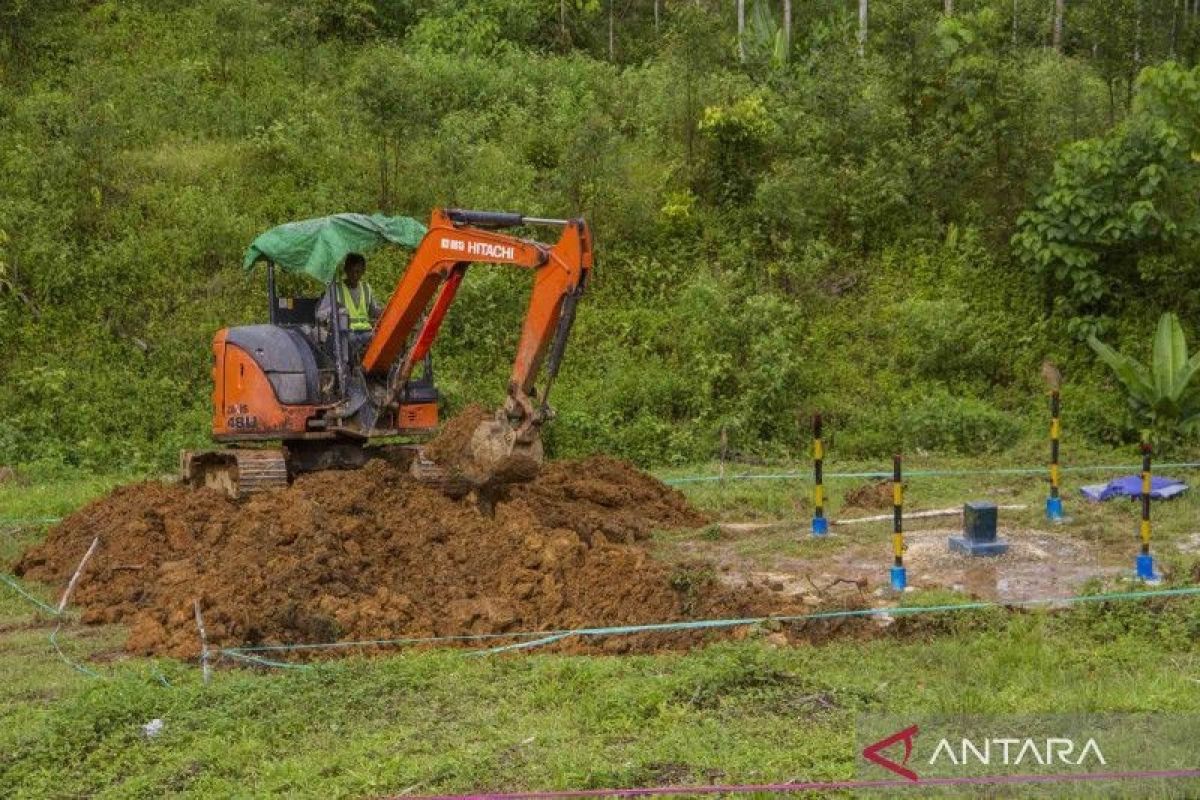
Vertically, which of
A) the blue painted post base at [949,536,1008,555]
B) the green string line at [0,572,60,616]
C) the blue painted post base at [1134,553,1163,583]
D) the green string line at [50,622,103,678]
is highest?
the blue painted post base at [1134,553,1163,583]

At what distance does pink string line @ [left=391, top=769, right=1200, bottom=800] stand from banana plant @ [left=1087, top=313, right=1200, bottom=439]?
1077 cm

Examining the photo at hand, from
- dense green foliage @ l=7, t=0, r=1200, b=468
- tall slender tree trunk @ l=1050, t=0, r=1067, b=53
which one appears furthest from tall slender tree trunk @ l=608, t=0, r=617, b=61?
tall slender tree trunk @ l=1050, t=0, r=1067, b=53

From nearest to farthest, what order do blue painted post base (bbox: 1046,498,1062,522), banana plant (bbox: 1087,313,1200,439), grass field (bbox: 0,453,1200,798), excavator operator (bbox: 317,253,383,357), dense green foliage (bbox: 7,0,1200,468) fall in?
grass field (bbox: 0,453,1200,798) → blue painted post base (bbox: 1046,498,1062,522) → excavator operator (bbox: 317,253,383,357) → banana plant (bbox: 1087,313,1200,439) → dense green foliage (bbox: 7,0,1200,468)

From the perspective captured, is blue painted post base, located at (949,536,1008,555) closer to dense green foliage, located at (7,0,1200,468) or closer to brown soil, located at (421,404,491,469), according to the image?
brown soil, located at (421,404,491,469)

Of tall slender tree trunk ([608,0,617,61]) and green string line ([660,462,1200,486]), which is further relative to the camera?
tall slender tree trunk ([608,0,617,61])

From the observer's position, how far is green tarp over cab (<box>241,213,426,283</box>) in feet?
43.4

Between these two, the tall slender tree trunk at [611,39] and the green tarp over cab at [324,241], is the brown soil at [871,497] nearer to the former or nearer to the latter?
the green tarp over cab at [324,241]

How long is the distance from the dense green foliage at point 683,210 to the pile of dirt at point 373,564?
4.99 metres

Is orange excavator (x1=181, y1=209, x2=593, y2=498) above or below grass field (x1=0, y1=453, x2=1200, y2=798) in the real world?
above

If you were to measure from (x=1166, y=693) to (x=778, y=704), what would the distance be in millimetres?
2008

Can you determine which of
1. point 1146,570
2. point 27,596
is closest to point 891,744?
point 1146,570

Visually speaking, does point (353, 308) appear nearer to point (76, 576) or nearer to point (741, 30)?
point (76, 576)

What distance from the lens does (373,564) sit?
11070 mm

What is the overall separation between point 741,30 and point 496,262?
1770cm
